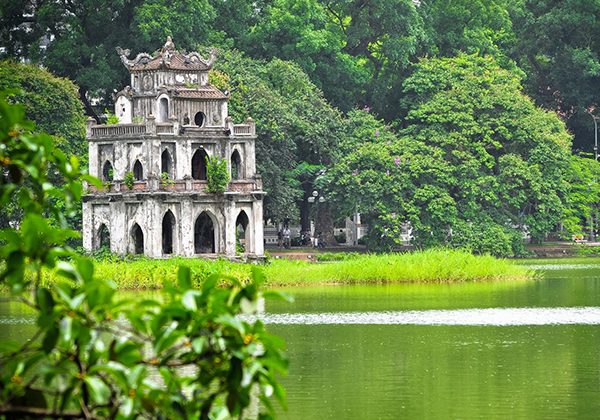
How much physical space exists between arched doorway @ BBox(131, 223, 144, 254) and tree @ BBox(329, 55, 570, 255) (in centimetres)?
1152

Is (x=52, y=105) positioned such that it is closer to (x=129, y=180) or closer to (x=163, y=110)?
(x=163, y=110)

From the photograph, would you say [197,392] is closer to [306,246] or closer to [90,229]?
[90,229]

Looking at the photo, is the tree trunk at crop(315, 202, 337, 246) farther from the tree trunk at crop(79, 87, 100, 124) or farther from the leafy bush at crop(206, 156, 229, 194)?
the leafy bush at crop(206, 156, 229, 194)

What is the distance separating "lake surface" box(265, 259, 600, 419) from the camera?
21922 millimetres

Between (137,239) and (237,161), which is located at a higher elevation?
(237,161)

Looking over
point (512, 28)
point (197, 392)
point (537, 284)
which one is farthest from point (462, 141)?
point (197, 392)

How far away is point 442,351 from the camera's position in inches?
1140

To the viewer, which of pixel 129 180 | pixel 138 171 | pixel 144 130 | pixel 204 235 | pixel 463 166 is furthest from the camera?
pixel 463 166

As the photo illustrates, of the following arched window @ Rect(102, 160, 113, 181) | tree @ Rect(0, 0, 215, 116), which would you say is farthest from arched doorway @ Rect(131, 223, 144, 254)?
tree @ Rect(0, 0, 215, 116)

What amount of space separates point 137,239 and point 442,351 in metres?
27.3

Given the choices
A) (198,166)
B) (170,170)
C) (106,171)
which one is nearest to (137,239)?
(170,170)

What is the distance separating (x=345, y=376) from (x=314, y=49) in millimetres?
44620

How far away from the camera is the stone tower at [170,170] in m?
54.2

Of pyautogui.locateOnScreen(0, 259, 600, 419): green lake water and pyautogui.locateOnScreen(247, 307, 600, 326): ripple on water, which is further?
pyautogui.locateOnScreen(247, 307, 600, 326): ripple on water
